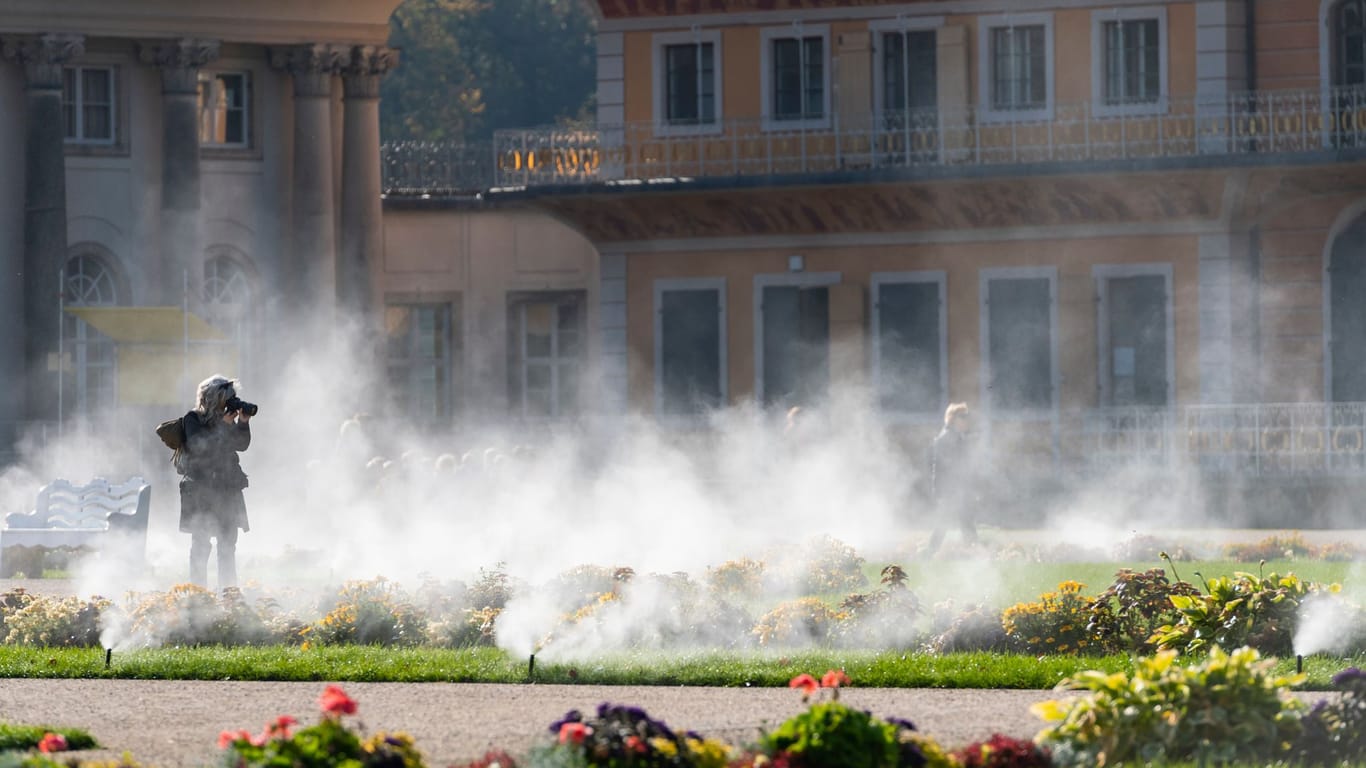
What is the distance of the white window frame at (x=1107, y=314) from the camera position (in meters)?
35.5

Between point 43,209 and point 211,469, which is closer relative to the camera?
point 211,469

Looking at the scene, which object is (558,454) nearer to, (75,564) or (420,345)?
(420,345)

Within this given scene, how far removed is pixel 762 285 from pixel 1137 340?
5319mm

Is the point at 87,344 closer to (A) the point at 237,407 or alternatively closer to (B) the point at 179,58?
(B) the point at 179,58

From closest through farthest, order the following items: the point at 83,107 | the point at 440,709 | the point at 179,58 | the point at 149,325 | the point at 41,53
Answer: the point at 440,709
the point at 149,325
the point at 41,53
the point at 179,58
the point at 83,107

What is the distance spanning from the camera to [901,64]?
3722 centimetres

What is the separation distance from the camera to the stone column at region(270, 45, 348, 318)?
140ft

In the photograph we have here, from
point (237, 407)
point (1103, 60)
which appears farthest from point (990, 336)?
point (237, 407)

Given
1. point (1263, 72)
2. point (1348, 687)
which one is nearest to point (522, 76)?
point (1263, 72)

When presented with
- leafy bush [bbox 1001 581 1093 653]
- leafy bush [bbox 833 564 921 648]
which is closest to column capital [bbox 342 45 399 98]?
leafy bush [bbox 833 564 921 648]

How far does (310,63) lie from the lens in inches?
1673

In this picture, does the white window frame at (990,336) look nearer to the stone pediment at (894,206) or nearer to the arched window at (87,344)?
the stone pediment at (894,206)

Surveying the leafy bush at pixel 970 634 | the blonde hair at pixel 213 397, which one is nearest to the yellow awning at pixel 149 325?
the blonde hair at pixel 213 397

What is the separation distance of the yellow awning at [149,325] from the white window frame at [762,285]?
780cm
